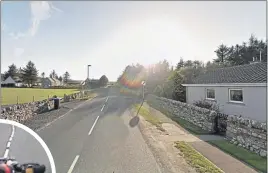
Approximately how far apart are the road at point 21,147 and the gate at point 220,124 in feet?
34.9

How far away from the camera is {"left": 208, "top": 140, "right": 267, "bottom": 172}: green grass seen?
291 inches

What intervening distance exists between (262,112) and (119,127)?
7876 millimetres

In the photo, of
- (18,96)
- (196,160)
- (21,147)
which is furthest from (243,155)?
(18,96)

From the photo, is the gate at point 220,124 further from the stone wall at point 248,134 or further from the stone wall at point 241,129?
the stone wall at point 248,134

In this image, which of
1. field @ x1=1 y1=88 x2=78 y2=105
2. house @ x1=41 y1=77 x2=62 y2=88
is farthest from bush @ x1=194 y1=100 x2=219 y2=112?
house @ x1=41 y1=77 x2=62 y2=88

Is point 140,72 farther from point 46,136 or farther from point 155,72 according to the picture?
point 46,136

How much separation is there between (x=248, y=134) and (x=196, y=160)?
3124mm

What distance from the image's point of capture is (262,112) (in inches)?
533

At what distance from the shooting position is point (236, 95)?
16.1 m

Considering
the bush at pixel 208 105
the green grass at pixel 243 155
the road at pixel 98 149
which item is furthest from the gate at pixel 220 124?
the bush at pixel 208 105

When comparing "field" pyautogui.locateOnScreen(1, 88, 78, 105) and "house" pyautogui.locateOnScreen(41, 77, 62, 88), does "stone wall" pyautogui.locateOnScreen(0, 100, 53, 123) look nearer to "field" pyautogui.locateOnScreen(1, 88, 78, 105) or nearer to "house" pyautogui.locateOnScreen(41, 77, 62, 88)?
"field" pyautogui.locateOnScreen(1, 88, 78, 105)

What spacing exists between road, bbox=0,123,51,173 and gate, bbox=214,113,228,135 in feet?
34.9

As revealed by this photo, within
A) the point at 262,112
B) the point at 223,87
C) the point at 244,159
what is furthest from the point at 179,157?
the point at 223,87

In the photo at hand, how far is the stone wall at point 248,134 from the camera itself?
27.9 feet
